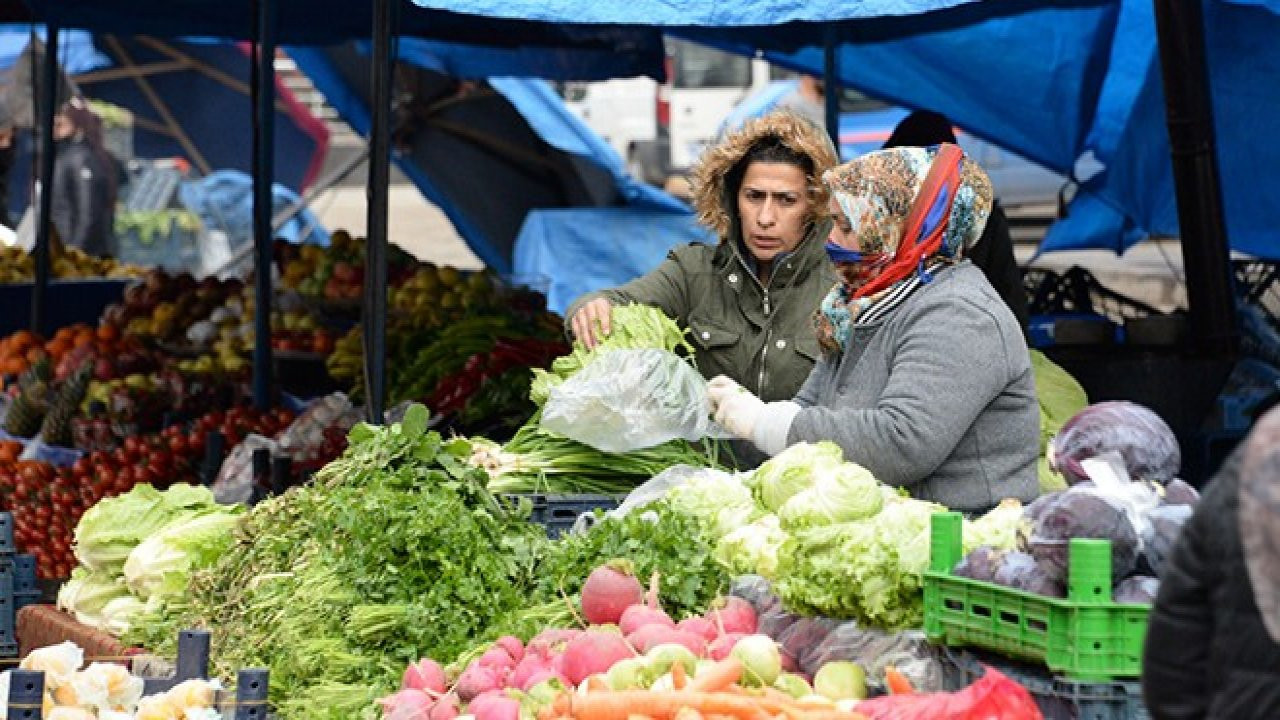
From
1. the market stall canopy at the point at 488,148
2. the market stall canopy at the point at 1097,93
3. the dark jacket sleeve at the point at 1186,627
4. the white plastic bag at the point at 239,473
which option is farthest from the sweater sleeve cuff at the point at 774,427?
the market stall canopy at the point at 488,148

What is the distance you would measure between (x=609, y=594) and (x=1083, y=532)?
1253 millimetres

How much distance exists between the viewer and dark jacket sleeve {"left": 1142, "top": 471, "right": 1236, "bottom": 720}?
2.60 meters

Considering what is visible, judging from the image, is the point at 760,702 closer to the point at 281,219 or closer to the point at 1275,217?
the point at 1275,217

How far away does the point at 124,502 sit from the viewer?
6.60 metres

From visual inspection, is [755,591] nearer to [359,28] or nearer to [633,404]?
[633,404]

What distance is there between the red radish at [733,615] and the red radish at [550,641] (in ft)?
0.97

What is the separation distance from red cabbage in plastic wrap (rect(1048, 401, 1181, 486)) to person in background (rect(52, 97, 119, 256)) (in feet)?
42.0

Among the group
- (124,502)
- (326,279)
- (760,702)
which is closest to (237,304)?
(326,279)

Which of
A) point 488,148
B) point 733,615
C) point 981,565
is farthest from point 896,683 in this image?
point 488,148

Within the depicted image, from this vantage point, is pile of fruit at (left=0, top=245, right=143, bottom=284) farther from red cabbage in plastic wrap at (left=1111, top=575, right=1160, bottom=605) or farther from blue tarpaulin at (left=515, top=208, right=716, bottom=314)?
red cabbage in plastic wrap at (left=1111, top=575, right=1160, bottom=605)

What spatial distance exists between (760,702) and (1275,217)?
7.00m

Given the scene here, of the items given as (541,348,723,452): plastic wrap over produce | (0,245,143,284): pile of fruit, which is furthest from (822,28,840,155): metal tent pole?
(0,245,143,284): pile of fruit

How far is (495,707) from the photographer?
4.05 metres

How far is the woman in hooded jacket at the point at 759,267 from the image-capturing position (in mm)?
5895
